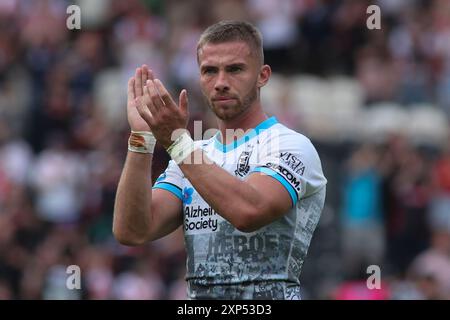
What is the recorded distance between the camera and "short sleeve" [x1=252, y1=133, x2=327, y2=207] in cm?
612

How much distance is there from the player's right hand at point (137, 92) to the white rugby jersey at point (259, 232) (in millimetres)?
448

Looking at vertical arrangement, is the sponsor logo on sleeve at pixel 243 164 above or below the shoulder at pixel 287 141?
below

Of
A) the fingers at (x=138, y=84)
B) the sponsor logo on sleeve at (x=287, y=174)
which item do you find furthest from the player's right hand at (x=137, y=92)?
the sponsor logo on sleeve at (x=287, y=174)

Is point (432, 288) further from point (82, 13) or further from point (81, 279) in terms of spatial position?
point (82, 13)

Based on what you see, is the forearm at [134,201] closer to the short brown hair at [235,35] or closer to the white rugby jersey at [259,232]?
the white rugby jersey at [259,232]

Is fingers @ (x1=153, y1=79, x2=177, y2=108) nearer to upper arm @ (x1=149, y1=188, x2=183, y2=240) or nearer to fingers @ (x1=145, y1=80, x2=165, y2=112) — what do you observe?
fingers @ (x1=145, y1=80, x2=165, y2=112)

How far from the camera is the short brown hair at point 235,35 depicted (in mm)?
6402

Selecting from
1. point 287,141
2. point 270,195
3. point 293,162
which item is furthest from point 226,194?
point 287,141

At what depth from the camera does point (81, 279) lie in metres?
13.4

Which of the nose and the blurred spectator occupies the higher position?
the nose

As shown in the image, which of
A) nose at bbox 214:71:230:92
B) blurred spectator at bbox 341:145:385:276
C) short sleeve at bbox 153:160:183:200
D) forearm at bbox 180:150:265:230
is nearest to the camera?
forearm at bbox 180:150:265:230

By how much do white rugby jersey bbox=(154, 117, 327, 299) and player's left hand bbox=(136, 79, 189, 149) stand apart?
1.69 feet

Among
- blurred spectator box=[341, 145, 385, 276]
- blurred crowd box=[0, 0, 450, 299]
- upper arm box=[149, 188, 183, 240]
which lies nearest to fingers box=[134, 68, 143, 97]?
upper arm box=[149, 188, 183, 240]

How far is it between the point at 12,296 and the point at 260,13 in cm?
656
